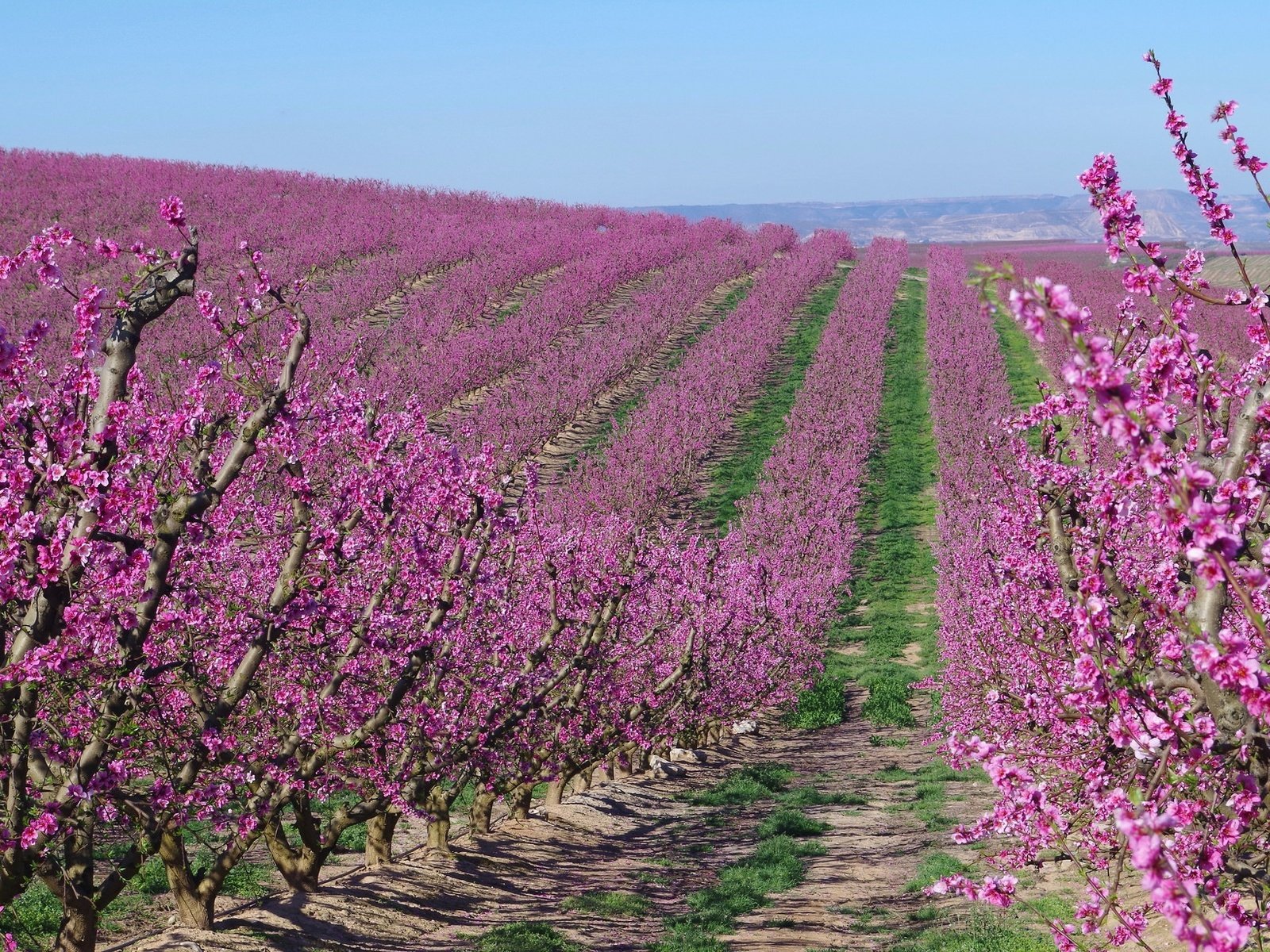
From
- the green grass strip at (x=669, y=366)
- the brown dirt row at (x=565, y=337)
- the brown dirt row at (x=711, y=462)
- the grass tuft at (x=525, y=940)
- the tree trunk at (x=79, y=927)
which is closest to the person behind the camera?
the tree trunk at (x=79, y=927)

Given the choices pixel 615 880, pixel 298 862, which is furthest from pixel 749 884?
pixel 298 862

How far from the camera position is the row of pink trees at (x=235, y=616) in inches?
281

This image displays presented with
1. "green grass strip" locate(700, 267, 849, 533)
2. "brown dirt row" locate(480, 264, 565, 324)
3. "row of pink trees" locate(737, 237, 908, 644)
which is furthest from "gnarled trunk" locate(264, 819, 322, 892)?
"brown dirt row" locate(480, 264, 565, 324)

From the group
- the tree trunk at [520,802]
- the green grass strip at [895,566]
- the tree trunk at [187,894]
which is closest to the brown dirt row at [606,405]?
the green grass strip at [895,566]

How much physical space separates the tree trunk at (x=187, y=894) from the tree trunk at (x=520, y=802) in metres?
7.22

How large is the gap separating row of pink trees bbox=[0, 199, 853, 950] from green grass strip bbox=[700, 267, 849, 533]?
2451 cm

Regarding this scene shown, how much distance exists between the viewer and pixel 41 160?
245 ft

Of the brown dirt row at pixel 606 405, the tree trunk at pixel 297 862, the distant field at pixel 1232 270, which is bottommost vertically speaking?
the tree trunk at pixel 297 862

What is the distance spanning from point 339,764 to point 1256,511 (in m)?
8.14

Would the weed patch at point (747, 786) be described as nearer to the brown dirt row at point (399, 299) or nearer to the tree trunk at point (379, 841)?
the tree trunk at point (379, 841)

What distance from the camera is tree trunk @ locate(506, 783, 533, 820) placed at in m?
17.6

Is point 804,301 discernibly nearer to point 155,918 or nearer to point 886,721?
point 886,721

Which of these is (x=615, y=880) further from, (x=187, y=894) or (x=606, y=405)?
(x=606, y=405)

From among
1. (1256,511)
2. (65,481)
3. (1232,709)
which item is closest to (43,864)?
(65,481)
